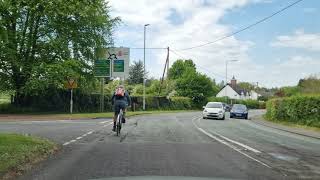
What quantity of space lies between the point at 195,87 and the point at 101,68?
4975 centimetres

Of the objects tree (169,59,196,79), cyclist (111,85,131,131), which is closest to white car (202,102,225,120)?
cyclist (111,85,131,131)

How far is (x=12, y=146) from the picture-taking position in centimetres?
1391

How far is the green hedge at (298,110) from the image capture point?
36.6 metres

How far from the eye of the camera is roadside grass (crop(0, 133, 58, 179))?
35.3 ft

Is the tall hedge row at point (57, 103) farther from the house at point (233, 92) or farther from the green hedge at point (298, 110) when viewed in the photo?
the house at point (233, 92)

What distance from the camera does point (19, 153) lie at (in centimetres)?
1277

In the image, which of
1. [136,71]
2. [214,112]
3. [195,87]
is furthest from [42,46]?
[136,71]

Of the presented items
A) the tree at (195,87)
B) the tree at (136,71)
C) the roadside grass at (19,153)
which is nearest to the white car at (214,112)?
the roadside grass at (19,153)

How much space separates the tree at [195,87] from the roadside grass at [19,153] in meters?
84.2

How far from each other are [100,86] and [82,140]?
→ 3848 cm

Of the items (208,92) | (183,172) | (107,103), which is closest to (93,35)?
(107,103)

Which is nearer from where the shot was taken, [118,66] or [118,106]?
[118,106]

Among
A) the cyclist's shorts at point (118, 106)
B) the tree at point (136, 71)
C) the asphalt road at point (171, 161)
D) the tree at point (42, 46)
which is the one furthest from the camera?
the tree at point (136, 71)

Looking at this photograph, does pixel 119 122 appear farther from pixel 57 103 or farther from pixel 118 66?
pixel 118 66
